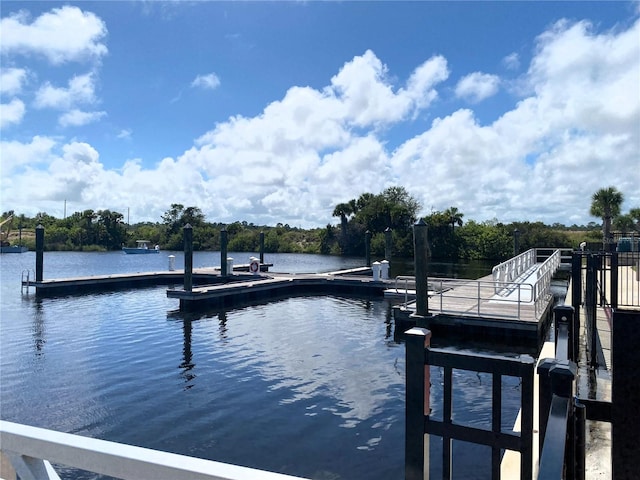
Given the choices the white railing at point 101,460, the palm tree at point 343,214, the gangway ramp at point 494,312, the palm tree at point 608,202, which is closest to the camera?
the white railing at point 101,460

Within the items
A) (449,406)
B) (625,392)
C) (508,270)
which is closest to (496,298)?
(508,270)

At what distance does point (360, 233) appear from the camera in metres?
67.4

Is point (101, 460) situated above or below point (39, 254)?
below

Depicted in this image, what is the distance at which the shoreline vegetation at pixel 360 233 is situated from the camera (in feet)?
178

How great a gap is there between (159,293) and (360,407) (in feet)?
57.5

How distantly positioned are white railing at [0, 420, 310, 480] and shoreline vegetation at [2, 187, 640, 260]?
25704 millimetres

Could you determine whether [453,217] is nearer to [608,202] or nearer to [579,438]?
[608,202]

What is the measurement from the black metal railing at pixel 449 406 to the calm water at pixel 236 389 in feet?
10.3

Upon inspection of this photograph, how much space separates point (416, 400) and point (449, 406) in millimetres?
269

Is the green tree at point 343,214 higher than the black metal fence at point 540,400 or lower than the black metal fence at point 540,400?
higher

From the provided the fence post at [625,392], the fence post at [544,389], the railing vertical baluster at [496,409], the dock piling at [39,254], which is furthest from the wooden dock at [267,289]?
the fence post at [625,392]

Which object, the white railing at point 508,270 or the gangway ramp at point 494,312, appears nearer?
the gangway ramp at point 494,312

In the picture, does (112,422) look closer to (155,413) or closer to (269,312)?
(155,413)

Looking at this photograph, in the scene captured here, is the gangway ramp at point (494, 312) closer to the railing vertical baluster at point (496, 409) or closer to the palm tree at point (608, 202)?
the railing vertical baluster at point (496, 409)
